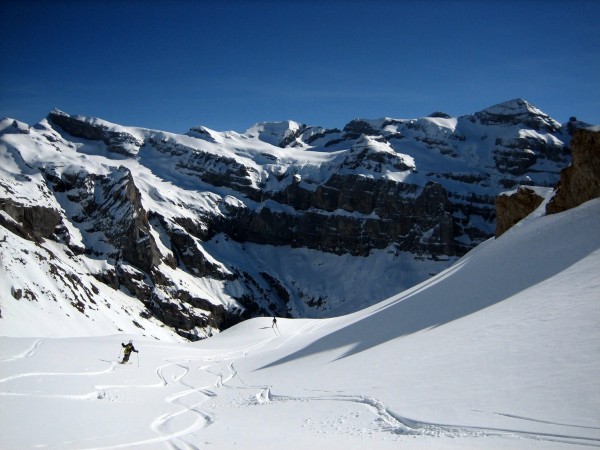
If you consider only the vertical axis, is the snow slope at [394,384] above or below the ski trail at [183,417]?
above

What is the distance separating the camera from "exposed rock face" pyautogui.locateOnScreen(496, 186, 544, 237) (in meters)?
53.5

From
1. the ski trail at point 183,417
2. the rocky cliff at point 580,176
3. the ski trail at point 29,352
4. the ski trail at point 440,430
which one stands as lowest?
the ski trail at point 183,417

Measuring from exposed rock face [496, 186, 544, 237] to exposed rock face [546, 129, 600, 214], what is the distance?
46.5 feet

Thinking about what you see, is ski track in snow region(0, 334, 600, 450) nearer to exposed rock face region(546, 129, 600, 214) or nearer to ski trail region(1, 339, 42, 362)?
ski trail region(1, 339, 42, 362)

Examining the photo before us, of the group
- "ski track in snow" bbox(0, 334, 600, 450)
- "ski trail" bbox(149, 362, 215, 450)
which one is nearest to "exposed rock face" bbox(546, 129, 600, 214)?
"ski track in snow" bbox(0, 334, 600, 450)

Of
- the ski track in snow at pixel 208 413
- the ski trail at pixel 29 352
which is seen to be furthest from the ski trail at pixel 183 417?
the ski trail at pixel 29 352

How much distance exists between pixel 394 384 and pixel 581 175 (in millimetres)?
29015

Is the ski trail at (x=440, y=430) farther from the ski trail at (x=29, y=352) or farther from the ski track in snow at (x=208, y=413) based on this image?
the ski trail at (x=29, y=352)

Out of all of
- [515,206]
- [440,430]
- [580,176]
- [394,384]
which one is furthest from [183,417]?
[515,206]

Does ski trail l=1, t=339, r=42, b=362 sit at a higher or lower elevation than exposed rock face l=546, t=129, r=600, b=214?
lower

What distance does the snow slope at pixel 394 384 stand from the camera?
34.1ft

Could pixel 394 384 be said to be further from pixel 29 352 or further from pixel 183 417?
pixel 29 352

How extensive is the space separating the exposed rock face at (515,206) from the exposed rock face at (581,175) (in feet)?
46.5

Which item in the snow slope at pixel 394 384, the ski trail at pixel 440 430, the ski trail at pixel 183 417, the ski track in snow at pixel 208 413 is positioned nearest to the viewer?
the ski trail at pixel 440 430
